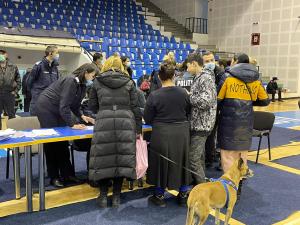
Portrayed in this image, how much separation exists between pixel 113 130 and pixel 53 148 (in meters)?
0.90

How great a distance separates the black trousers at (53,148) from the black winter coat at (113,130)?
2.30ft

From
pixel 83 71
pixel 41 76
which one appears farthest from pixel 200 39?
pixel 83 71

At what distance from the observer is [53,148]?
352cm

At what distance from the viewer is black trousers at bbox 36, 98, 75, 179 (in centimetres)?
345

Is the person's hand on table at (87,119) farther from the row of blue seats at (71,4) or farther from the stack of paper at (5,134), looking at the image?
the row of blue seats at (71,4)

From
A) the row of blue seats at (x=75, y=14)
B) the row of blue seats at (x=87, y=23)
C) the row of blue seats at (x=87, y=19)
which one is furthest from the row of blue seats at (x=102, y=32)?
the row of blue seats at (x=75, y=14)

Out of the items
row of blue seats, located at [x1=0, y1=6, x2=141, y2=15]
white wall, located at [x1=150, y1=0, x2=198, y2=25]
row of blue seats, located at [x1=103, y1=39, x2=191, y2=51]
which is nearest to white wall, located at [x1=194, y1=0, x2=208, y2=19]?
white wall, located at [x1=150, y1=0, x2=198, y2=25]

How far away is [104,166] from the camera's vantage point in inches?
117

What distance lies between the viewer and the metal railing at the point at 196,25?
1725 cm

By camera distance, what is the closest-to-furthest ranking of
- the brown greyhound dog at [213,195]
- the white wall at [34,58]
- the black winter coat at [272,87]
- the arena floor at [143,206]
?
the brown greyhound dog at [213,195], the arena floor at [143,206], the white wall at [34,58], the black winter coat at [272,87]

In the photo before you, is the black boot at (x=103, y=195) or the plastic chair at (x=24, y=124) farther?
the plastic chair at (x=24, y=124)

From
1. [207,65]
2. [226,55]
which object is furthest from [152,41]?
[207,65]

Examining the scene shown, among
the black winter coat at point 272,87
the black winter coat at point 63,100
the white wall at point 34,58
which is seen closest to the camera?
the black winter coat at point 63,100

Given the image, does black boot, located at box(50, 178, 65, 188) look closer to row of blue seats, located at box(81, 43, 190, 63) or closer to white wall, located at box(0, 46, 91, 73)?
white wall, located at box(0, 46, 91, 73)
